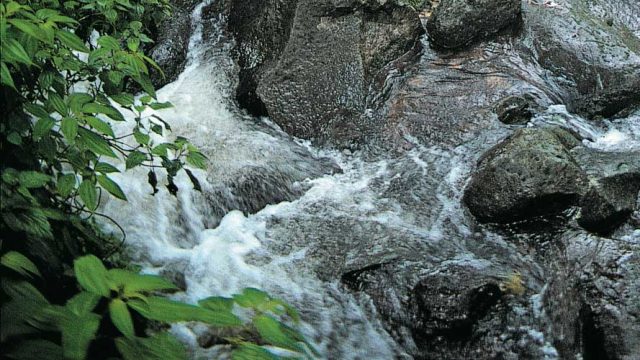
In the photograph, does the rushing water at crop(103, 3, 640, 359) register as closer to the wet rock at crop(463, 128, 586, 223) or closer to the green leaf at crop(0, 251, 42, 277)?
the wet rock at crop(463, 128, 586, 223)

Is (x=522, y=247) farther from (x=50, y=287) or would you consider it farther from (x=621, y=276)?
(x=50, y=287)

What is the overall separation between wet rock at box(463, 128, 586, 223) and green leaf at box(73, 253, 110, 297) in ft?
10.5

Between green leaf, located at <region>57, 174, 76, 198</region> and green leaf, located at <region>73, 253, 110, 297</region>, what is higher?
green leaf, located at <region>73, 253, 110, 297</region>

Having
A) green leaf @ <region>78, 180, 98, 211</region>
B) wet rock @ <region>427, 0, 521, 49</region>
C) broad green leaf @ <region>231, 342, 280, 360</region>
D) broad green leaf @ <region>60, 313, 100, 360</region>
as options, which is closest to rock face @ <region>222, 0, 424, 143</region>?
wet rock @ <region>427, 0, 521, 49</region>

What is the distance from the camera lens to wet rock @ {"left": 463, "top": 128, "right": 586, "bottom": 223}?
3738 mm

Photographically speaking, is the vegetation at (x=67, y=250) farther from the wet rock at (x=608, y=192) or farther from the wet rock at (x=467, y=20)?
the wet rock at (x=467, y=20)

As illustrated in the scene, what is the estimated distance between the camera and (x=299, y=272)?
12.0ft

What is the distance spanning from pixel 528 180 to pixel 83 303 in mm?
3299

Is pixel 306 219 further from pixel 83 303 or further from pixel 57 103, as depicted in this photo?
pixel 83 303

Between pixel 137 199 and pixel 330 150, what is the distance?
1.90 metres

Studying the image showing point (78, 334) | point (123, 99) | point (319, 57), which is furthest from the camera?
point (319, 57)

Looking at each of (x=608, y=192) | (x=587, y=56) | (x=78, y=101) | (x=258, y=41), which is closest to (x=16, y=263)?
(x=78, y=101)

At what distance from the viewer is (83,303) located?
120 cm

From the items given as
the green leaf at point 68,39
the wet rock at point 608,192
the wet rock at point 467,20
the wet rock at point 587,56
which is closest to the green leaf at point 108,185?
the green leaf at point 68,39
